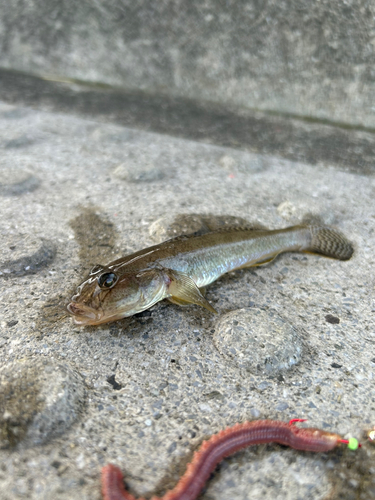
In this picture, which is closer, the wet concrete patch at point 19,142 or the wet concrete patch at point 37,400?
the wet concrete patch at point 37,400

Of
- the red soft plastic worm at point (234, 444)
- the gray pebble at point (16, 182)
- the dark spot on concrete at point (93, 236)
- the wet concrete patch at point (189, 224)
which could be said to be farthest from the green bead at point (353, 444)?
the gray pebble at point (16, 182)

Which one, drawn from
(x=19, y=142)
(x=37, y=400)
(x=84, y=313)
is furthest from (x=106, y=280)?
(x=19, y=142)

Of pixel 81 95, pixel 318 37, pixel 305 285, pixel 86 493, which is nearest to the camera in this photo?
pixel 86 493

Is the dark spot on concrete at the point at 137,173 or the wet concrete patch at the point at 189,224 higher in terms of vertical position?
the wet concrete patch at the point at 189,224

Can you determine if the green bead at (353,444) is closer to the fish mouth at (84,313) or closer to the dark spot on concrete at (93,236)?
the fish mouth at (84,313)

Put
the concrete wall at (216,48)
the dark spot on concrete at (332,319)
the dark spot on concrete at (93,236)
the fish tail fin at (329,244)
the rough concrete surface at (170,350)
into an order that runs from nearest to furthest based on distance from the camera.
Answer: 1. the rough concrete surface at (170,350)
2. the dark spot on concrete at (332,319)
3. the dark spot on concrete at (93,236)
4. the fish tail fin at (329,244)
5. the concrete wall at (216,48)

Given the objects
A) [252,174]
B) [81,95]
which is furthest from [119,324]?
[81,95]

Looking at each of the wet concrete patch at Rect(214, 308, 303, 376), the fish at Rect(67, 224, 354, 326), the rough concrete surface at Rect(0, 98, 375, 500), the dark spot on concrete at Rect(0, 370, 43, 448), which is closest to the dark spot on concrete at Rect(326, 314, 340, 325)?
the rough concrete surface at Rect(0, 98, 375, 500)

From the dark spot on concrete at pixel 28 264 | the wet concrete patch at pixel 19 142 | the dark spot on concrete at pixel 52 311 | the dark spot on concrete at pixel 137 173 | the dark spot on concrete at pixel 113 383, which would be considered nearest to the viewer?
the dark spot on concrete at pixel 113 383

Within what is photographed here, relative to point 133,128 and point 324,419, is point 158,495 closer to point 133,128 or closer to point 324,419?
point 324,419
